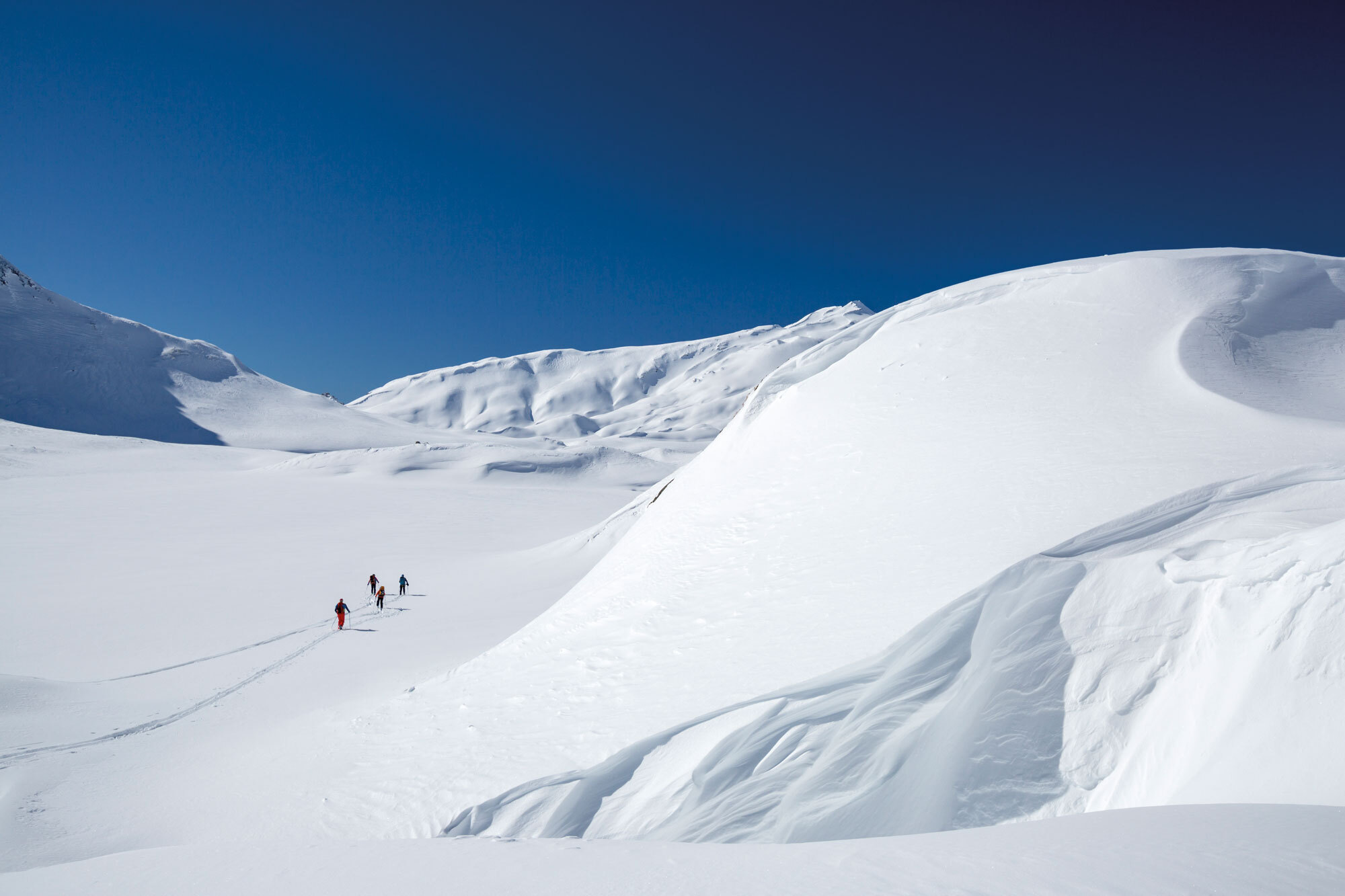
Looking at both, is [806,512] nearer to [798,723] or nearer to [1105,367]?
[798,723]

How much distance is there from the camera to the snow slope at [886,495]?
233 inches

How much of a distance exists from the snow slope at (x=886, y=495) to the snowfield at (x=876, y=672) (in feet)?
0.17

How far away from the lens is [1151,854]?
273cm

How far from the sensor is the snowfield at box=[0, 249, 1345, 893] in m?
3.40

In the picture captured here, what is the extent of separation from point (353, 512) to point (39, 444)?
33.6 meters

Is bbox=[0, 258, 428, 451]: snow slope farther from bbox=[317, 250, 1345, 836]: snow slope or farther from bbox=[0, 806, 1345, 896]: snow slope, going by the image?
bbox=[0, 806, 1345, 896]: snow slope

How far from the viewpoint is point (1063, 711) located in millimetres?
4301

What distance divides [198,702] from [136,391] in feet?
323

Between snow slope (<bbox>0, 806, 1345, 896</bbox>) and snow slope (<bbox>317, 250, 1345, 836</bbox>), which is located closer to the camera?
snow slope (<bbox>0, 806, 1345, 896</bbox>)

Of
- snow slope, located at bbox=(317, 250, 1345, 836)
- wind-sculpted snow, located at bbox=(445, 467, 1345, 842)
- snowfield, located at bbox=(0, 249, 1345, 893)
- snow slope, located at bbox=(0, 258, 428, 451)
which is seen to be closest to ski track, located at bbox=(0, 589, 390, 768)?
snowfield, located at bbox=(0, 249, 1345, 893)

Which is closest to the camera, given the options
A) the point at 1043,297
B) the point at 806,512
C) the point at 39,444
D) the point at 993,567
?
the point at 993,567

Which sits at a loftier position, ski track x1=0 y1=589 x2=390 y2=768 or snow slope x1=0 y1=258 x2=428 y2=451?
snow slope x1=0 y1=258 x2=428 y2=451

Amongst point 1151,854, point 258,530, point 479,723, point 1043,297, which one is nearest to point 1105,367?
point 1043,297

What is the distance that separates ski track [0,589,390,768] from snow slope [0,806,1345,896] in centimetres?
635
